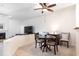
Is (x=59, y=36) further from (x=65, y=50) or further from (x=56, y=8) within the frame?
(x=56, y=8)

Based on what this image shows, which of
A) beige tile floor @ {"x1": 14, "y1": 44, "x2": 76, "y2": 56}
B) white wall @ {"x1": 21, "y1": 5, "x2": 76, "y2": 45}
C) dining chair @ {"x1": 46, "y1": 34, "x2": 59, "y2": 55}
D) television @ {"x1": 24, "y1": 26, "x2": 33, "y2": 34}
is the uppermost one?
white wall @ {"x1": 21, "y1": 5, "x2": 76, "y2": 45}

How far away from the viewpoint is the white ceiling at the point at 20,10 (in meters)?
1.49

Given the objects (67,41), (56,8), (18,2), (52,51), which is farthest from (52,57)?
(18,2)

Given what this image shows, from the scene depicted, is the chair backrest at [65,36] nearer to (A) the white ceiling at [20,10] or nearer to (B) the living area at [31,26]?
(B) the living area at [31,26]

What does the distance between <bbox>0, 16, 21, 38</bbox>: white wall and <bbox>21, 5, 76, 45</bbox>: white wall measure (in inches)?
5.1

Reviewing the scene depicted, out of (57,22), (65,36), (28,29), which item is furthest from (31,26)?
(65,36)

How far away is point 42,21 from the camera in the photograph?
1629 mm

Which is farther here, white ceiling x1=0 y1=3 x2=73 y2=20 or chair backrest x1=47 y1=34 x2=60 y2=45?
chair backrest x1=47 y1=34 x2=60 y2=45

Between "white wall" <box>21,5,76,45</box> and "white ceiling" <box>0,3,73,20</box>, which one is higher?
"white ceiling" <box>0,3,73,20</box>

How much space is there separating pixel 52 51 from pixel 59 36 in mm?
257

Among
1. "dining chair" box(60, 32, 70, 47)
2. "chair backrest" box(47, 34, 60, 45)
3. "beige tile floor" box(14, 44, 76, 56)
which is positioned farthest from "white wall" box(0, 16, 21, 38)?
"dining chair" box(60, 32, 70, 47)

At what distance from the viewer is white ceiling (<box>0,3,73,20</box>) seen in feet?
4.89

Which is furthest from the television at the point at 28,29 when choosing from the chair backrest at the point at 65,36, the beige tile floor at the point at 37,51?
the chair backrest at the point at 65,36

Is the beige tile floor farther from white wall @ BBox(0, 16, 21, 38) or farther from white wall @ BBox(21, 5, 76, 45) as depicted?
white wall @ BBox(0, 16, 21, 38)
